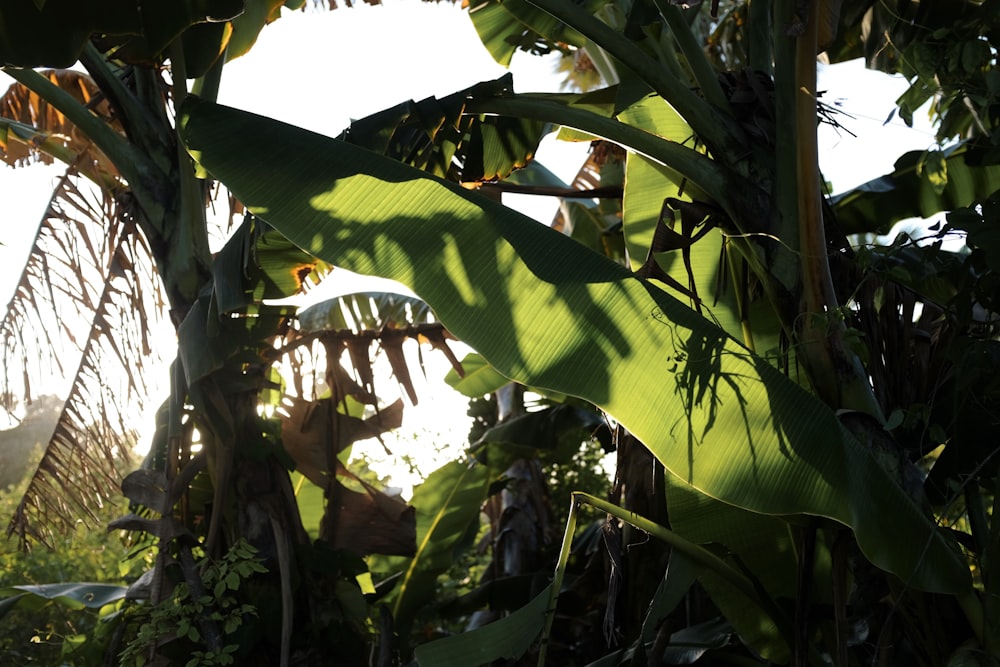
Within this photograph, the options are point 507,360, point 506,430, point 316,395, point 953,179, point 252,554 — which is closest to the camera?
point 507,360

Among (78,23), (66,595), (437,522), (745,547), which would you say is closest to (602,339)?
(745,547)

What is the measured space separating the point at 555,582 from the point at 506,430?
1.92 meters

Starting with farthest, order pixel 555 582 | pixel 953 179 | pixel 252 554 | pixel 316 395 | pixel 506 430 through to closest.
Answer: pixel 506 430 < pixel 316 395 < pixel 953 179 < pixel 252 554 < pixel 555 582

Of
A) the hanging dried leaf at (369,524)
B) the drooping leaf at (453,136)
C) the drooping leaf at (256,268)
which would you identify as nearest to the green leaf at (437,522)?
the hanging dried leaf at (369,524)

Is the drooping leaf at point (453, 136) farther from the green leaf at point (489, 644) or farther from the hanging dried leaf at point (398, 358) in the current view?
the green leaf at point (489, 644)

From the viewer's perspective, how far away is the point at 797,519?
2.46 m

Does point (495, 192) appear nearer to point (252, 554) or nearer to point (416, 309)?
point (416, 309)

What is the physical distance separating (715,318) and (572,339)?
2.00 ft

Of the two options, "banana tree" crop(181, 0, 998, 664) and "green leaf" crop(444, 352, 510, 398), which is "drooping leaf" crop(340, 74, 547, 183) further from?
"green leaf" crop(444, 352, 510, 398)

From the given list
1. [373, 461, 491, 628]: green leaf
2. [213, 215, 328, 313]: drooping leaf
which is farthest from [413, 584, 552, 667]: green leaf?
[373, 461, 491, 628]: green leaf

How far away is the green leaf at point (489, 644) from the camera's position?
2430mm

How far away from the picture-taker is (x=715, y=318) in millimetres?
2648

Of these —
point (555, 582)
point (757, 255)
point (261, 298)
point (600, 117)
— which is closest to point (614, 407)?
point (555, 582)

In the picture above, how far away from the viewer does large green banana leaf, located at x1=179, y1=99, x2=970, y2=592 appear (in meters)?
2.16
